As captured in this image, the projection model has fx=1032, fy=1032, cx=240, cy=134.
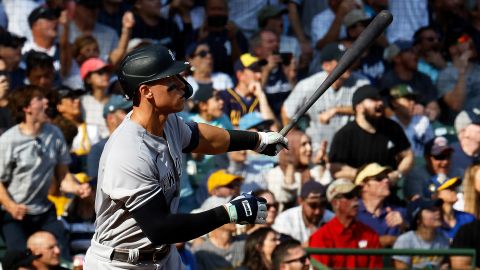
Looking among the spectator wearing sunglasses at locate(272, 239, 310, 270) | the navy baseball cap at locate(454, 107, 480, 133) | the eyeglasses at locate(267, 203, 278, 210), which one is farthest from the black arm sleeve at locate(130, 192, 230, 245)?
the navy baseball cap at locate(454, 107, 480, 133)

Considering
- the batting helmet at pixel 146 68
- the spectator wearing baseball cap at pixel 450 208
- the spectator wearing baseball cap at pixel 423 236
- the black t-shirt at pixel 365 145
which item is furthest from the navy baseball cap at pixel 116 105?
the batting helmet at pixel 146 68

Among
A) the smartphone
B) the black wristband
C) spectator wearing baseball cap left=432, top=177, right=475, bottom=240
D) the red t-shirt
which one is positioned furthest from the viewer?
the smartphone

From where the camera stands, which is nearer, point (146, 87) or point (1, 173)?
point (146, 87)

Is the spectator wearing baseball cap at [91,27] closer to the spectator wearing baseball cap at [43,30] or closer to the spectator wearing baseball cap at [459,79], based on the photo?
the spectator wearing baseball cap at [43,30]

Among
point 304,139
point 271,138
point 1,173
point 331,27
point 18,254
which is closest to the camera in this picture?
point 271,138

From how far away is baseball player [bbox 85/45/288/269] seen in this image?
157 inches

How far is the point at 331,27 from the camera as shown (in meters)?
8.44

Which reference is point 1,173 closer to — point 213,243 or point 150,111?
point 213,243

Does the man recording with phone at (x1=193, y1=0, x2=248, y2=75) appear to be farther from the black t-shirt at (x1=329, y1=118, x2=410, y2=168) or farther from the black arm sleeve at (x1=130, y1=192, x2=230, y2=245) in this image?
the black arm sleeve at (x1=130, y1=192, x2=230, y2=245)

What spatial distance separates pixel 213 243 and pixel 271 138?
251 centimetres

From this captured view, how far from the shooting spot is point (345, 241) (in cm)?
723

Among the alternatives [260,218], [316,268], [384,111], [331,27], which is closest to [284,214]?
[316,268]

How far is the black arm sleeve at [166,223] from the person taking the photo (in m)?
3.96

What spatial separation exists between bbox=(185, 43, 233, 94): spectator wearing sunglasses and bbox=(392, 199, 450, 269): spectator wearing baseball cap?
1.75m
